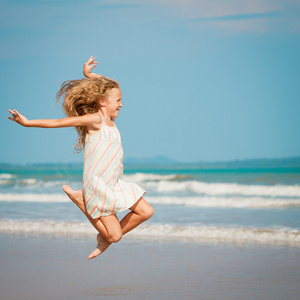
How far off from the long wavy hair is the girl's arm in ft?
0.59

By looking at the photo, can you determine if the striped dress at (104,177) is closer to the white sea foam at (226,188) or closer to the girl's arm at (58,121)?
the girl's arm at (58,121)

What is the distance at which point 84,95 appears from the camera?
424 centimetres

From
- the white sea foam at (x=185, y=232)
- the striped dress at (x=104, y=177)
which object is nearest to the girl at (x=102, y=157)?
the striped dress at (x=104, y=177)

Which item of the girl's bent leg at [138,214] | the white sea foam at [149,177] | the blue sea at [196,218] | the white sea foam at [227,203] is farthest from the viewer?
the white sea foam at [149,177]

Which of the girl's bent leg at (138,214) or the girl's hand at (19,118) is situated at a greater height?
the girl's hand at (19,118)

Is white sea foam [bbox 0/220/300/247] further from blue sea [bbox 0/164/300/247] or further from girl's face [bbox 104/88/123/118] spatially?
girl's face [bbox 104/88/123/118]

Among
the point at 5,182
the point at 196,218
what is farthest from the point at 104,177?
the point at 5,182

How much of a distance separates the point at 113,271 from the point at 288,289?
2.11 metres

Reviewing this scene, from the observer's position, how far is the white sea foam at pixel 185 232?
27.7ft

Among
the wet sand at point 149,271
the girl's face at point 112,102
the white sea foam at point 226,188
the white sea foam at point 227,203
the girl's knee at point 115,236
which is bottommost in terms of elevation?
the white sea foam at point 226,188

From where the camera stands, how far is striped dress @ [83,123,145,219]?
13.8 feet

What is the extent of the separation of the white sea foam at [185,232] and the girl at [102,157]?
435 centimetres

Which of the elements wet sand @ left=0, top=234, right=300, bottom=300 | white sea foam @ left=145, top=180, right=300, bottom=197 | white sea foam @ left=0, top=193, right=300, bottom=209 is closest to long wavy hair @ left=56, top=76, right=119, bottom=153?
wet sand @ left=0, top=234, right=300, bottom=300

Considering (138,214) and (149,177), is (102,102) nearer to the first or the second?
(138,214)
